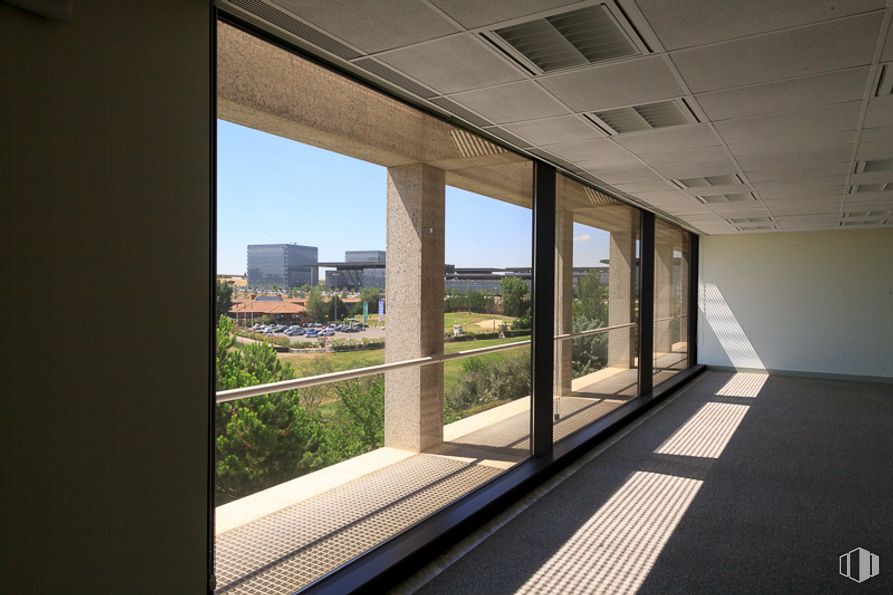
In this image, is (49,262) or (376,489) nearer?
(49,262)

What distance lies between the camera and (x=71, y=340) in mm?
1651

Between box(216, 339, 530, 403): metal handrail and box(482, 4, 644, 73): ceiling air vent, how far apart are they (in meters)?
1.65

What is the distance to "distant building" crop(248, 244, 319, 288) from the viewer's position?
2402mm

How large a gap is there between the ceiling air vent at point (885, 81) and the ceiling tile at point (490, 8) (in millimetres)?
1540

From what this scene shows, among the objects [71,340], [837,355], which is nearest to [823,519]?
[71,340]

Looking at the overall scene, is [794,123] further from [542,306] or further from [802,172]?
[542,306]

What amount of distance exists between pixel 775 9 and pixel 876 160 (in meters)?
3.10

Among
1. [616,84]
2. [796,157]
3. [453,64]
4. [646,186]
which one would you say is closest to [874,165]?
[796,157]

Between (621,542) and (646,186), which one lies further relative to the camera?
(646,186)

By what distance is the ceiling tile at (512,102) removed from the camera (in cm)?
301

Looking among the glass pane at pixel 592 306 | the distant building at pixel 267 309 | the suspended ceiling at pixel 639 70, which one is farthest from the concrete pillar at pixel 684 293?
the distant building at pixel 267 309

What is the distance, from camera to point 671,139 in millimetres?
3943

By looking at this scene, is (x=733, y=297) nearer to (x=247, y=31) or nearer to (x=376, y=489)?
(x=376, y=489)

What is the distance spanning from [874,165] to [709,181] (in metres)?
1.24
